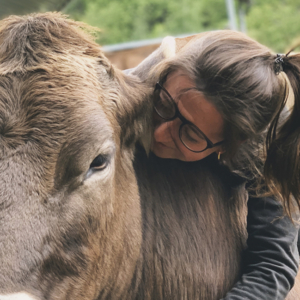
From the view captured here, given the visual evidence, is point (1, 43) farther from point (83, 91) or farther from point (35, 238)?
point (35, 238)

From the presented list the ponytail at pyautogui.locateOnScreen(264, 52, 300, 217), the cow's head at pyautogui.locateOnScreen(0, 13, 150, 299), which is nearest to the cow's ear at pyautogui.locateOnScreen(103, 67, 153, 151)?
the cow's head at pyautogui.locateOnScreen(0, 13, 150, 299)

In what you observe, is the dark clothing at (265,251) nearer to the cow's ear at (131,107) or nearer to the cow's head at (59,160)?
the cow's ear at (131,107)

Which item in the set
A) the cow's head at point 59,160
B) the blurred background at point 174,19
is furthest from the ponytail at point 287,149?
the blurred background at point 174,19

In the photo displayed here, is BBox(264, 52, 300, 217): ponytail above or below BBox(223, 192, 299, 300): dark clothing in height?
above

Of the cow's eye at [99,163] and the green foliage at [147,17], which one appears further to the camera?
the green foliage at [147,17]

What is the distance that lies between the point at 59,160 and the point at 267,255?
4.12 ft

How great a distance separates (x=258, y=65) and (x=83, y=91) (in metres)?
0.83

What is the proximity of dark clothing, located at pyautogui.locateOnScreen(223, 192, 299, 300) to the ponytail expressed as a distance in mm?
160

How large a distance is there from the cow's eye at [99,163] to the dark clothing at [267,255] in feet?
3.20

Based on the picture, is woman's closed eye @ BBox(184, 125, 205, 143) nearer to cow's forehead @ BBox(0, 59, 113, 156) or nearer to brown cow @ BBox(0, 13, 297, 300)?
brown cow @ BBox(0, 13, 297, 300)

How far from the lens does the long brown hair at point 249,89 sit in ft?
6.68

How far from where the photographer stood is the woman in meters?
2.05

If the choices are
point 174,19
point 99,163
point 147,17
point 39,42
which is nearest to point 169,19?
point 174,19

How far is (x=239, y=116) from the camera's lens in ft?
6.73
